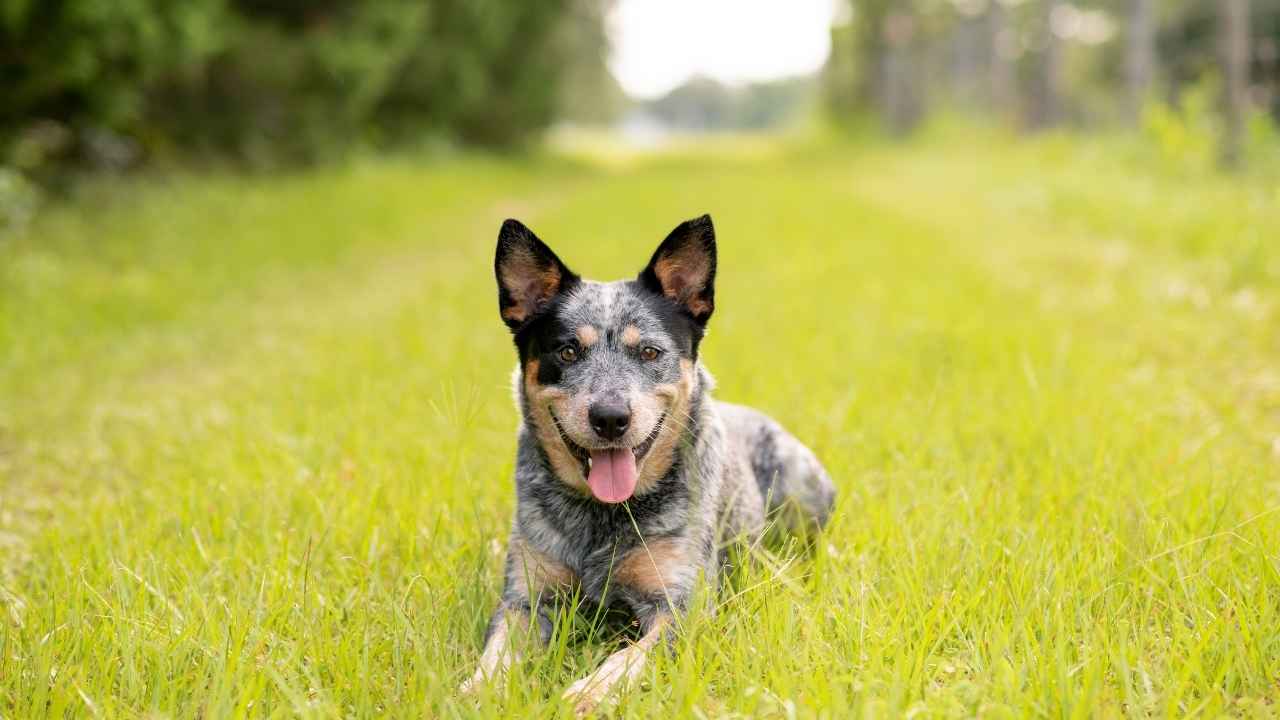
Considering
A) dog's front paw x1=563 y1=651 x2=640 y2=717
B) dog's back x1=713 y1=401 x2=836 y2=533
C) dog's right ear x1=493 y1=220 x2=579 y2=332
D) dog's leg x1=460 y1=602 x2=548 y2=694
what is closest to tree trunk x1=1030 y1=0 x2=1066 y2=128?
dog's back x1=713 y1=401 x2=836 y2=533

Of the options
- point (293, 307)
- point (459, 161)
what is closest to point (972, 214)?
point (293, 307)

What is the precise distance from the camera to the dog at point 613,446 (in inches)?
119

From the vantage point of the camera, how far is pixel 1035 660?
2600mm

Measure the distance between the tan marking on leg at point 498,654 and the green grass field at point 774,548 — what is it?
0.26 ft

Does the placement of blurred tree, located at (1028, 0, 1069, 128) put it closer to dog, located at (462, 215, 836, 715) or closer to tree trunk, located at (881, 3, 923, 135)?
tree trunk, located at (881, 3, 923, 135)

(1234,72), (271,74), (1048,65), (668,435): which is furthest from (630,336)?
(1048,65)

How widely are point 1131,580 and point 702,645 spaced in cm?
137

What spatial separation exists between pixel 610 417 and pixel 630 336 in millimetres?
383

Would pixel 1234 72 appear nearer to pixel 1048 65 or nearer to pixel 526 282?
pixel 526 282

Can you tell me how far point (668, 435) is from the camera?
126 inches

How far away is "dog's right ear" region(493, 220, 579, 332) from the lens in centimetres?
322

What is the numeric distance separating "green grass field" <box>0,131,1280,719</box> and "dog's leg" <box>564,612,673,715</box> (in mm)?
73

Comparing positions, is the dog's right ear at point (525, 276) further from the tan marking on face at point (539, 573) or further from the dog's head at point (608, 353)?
the tan marking on face at point (539, 573)

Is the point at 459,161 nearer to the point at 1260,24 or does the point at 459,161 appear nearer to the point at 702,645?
the point at 1260,24
